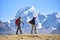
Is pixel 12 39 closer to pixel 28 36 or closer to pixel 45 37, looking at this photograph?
pixel 28 36

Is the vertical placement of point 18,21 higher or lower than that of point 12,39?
higher

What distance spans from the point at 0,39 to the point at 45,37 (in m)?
3.71

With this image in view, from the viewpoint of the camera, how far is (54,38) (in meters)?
17.3

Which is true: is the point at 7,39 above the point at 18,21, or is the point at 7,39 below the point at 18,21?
below

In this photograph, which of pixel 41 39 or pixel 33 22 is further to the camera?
pixel 33 22

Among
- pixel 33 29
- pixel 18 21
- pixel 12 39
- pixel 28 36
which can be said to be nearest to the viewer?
pixel 12 39

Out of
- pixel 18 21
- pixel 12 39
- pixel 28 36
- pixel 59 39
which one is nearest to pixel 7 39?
pixel 12 39

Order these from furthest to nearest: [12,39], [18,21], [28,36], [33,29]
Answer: [33,29], [18,21], [28,36], [12,39]

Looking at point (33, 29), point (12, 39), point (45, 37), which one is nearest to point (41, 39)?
point (45, 37)

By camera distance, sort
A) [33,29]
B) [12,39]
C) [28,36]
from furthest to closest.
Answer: [33,29] < [28,36] < [12,39]

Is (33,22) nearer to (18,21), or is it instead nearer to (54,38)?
(18,21)

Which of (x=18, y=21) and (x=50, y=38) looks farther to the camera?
(x=18, y=21)

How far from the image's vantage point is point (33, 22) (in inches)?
794

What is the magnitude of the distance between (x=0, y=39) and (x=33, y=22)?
4.73m
